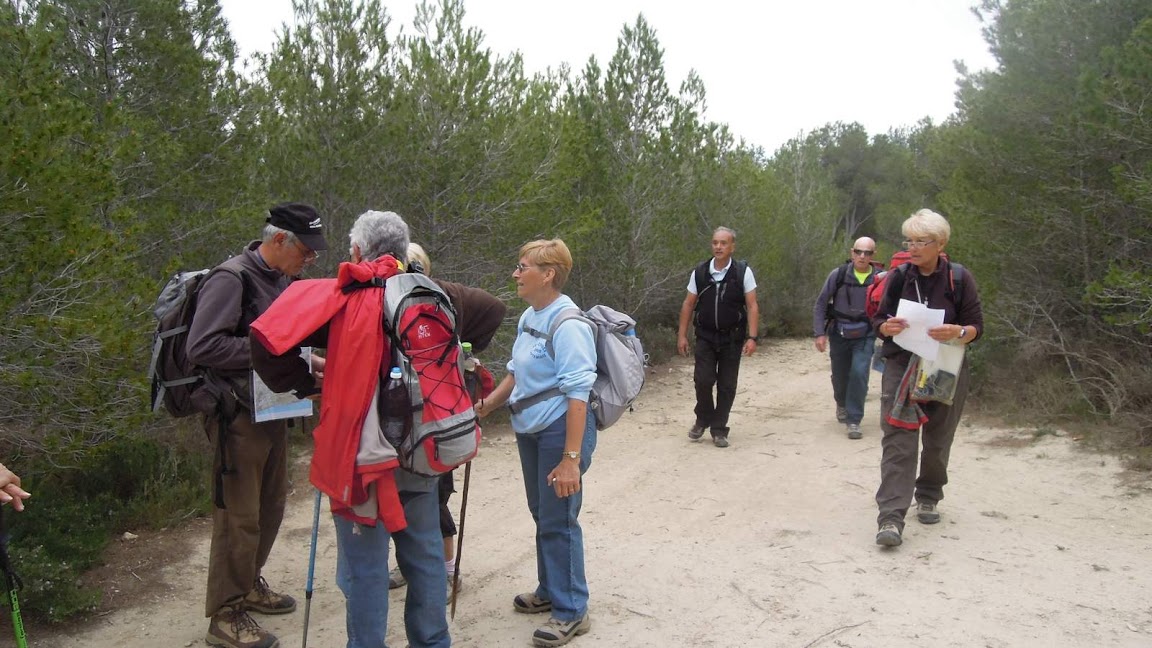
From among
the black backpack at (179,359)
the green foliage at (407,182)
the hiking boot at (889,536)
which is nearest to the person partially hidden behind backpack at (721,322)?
the green foliage at (407,182)

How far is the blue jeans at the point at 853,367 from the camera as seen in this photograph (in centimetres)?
810

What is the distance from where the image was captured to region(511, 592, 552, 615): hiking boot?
166 inches

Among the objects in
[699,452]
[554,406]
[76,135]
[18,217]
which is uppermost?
[76,135]

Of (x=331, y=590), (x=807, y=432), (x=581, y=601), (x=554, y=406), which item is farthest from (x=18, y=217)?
(x=807, y=432)

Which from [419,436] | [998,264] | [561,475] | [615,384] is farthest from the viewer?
[998,264]

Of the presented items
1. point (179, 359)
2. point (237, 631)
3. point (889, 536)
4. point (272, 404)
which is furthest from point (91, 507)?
point (889, 536)

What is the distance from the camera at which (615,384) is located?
390 centimetres

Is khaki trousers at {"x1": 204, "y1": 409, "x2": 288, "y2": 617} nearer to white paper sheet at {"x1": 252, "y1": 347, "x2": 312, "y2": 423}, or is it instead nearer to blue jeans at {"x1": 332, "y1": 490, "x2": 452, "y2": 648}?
white paper sheet at {"x1": 252, "y1": 347, "x2": 312, "y2": 423}

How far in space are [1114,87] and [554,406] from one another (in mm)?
6958

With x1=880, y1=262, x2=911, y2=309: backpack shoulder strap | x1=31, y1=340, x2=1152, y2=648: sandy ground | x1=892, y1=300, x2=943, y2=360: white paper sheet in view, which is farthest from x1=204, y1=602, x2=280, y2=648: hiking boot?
x1=880, y1=262, x2=911, y2=309: backpack shoulder strap

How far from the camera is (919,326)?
16.4ft

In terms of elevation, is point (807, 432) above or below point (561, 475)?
below

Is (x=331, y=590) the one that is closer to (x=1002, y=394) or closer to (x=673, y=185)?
(x=1002, y=394)

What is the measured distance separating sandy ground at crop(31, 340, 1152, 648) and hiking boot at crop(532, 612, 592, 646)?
77 millimetres
